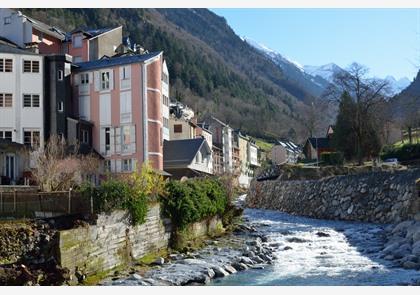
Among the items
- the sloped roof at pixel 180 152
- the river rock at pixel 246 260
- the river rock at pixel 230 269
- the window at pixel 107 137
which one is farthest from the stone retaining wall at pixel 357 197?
the window at pixel 107 137

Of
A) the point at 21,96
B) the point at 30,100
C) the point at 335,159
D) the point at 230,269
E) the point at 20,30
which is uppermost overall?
the point at 20,30

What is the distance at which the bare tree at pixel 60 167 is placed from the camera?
98.3 feet

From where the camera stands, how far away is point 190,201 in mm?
29312

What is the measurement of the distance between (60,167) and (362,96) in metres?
39.1

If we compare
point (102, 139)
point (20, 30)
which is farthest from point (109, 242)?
point (20, 30)

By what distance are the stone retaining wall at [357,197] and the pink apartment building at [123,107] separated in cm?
1297

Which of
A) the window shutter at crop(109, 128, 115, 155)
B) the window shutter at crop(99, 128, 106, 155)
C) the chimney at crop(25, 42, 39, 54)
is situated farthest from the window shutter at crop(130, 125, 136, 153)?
the chimney at crop(25, 42, 39, 54)

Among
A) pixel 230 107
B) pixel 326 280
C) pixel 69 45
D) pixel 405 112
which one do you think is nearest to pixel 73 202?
pixel 326 280

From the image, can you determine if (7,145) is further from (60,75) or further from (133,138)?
(133,138)

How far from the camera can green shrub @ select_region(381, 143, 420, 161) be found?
6122cm

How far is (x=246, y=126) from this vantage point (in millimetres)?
172750

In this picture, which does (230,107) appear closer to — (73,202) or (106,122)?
(106,122)

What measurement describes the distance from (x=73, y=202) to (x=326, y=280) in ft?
35.3

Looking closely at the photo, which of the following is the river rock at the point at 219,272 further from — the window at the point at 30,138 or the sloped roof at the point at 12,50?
the sloped roof at the point at 12,50
